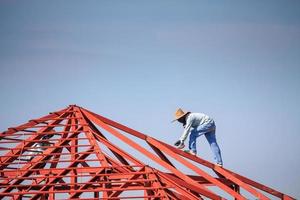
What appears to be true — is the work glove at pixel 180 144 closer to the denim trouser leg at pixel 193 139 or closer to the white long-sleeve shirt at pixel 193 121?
the white long-sleeve shirt at pixel 193 121

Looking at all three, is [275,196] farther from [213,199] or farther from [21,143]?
[21,143]

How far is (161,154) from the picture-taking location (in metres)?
20.0

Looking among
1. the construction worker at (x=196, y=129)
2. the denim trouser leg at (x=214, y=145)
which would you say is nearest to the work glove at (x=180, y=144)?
the construction worker at (x=196, y=129)

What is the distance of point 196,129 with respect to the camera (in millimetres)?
20359

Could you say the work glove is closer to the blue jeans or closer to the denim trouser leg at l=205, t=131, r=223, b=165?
the blue jeans

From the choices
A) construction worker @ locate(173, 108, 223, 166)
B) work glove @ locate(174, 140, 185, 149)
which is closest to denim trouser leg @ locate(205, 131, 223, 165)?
construction worker @ locate(173, 108, 223, 166)

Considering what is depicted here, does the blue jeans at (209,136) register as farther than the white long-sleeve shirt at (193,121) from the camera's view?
Yes

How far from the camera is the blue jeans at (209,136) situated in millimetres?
20234

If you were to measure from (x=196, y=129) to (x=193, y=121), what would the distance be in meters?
0.35

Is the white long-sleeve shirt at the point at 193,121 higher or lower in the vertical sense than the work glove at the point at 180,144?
higher

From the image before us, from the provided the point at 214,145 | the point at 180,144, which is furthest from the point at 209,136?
the point at 180,144

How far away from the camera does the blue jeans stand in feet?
66.4

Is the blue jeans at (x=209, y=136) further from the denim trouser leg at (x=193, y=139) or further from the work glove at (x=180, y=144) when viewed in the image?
the work glove at (x=180, y=144)

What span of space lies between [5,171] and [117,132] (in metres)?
4.47
